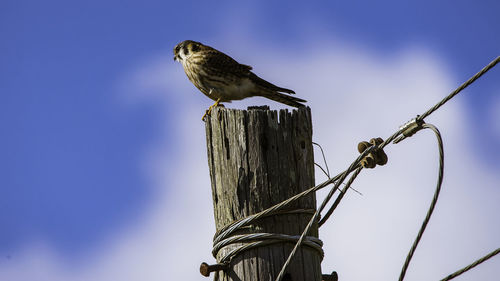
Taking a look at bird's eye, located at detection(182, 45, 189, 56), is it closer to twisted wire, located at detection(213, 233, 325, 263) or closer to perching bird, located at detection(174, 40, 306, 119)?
perching bird, located at detection(174, 40, 306, 119)

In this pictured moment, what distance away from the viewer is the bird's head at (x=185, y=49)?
23.4 ft

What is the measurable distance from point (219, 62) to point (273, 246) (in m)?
3.38

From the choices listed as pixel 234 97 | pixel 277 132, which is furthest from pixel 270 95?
pixel 277 132

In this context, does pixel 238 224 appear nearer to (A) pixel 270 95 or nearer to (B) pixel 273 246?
(B) pixel 273 246

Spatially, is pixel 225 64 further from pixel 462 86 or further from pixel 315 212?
pixel 462 86

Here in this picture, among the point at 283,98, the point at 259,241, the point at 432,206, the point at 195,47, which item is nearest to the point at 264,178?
the point at 259,241

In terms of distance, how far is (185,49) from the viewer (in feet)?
23.7

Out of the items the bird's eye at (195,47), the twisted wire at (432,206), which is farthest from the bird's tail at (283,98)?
the twisted wire at (432,206)

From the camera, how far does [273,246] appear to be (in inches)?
136

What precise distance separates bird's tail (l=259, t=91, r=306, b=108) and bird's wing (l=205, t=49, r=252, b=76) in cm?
25

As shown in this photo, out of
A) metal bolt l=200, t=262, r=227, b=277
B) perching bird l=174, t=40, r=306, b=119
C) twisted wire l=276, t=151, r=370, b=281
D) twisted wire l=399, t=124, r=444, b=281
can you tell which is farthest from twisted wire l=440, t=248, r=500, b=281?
→ perching bird l=174, t=40, r=306, b=119

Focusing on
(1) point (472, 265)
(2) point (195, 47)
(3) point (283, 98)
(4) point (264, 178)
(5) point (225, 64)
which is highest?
(2) point (195, 47)

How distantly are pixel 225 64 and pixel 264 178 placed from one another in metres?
3.18

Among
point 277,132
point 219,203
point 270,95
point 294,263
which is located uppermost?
point 270,95
